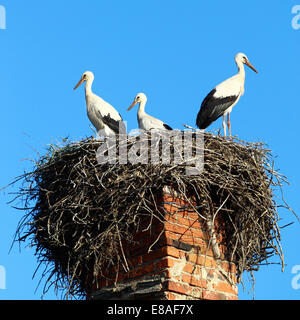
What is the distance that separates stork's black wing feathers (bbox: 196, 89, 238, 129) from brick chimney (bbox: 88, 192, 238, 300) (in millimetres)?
3222

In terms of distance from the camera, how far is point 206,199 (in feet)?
16.0

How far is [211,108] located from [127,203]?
355cm

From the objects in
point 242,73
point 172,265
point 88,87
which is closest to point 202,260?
point 172,265

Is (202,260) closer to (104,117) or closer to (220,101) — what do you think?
(104,117)

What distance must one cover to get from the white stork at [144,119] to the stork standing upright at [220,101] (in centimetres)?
56

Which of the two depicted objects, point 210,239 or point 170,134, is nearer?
point 210,239

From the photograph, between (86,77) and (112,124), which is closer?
(112,124)

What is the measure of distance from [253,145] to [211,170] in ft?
2.93

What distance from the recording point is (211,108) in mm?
7949

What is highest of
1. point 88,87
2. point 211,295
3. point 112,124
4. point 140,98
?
point 88,87

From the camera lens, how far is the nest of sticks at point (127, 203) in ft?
15.7

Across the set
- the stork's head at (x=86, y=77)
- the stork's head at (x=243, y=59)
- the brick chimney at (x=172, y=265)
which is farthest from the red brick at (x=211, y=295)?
the stork's head at (x=243, y=59)
